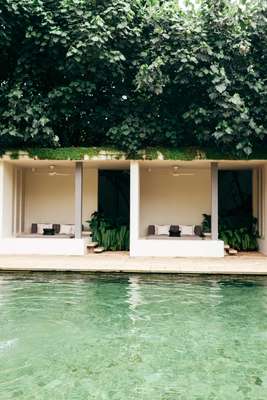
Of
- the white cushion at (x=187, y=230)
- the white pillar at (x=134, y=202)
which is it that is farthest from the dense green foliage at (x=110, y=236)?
the white cushion at (x=187, y=230)

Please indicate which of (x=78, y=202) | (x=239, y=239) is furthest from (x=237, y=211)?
(x=78, y=202)

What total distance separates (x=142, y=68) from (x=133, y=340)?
27.6 feet

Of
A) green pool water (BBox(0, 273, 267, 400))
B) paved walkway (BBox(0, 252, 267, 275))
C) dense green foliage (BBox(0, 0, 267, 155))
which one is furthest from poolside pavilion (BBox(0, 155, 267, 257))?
green pool water (BBox(0, 273, 267, 400))

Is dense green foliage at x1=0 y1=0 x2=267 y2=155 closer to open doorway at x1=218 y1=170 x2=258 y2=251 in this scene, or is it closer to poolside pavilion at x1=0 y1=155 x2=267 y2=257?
poolside pavilion at x1=0 y1=155 x2=267 y2=257

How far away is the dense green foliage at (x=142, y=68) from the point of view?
11.9 m

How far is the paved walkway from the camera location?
10.1 metres

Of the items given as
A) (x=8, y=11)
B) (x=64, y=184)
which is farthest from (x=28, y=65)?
(x=64, y=184)

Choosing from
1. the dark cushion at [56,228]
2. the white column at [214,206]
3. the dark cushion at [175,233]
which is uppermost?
the white column at [214,206]

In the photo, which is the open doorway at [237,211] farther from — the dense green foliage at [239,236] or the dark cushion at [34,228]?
the dark cushion at [34,228]

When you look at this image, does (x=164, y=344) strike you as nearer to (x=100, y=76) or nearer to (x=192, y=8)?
(x=100, y=76)

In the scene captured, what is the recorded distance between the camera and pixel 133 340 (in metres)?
5.74

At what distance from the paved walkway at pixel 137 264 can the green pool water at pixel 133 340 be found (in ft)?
2.57

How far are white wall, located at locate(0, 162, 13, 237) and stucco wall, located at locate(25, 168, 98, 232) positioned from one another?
80.2 inches

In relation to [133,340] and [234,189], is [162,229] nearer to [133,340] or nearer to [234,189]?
[234,189]
